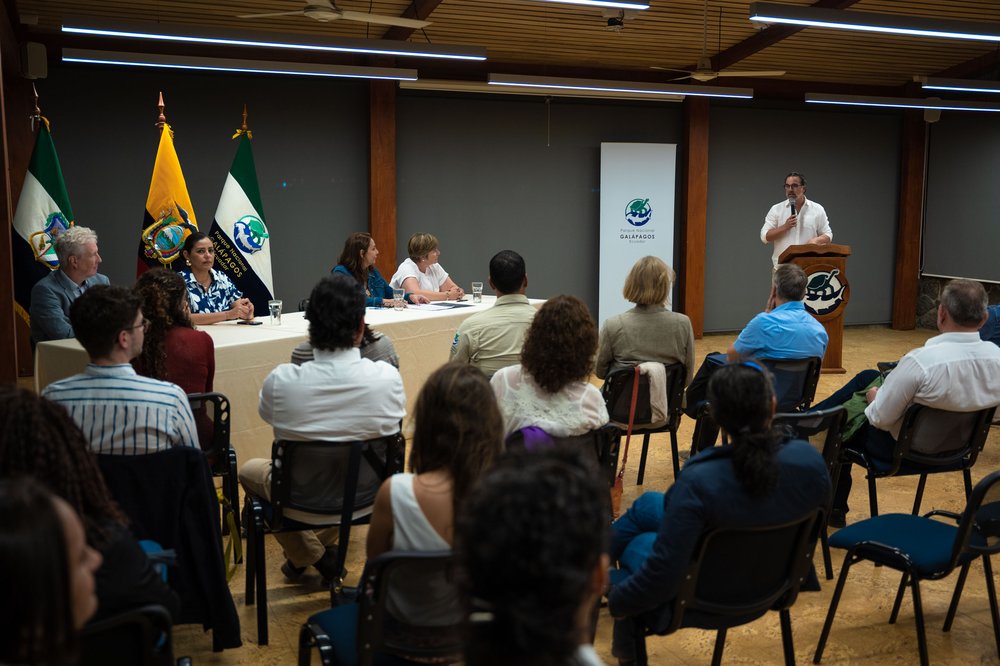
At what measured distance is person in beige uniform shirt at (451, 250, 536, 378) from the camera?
167 inches

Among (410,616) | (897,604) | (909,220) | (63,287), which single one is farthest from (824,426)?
(909,220)

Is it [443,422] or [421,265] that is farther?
[421,265]

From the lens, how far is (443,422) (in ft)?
6.81

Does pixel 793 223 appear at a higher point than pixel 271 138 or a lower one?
lower

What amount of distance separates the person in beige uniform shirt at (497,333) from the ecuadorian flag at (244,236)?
8.09 feet

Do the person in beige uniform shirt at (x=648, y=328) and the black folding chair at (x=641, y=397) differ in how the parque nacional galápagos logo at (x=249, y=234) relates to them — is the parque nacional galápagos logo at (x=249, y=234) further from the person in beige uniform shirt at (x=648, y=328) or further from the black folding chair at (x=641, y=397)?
the black folding chair at (x=641, y=397)

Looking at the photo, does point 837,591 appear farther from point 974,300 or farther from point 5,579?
point 5,579

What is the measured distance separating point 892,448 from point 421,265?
3.80m

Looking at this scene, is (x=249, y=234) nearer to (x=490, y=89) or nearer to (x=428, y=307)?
(x=428, y=307)

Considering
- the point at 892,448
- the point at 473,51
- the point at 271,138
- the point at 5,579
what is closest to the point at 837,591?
the point at 892,448

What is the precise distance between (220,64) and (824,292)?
17.5 feet

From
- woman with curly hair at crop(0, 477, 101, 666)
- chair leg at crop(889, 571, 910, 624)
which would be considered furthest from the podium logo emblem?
woman with curly hair at crop(0, 477, 101, 666)

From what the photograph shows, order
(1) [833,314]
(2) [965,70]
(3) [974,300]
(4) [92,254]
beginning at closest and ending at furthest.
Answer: (3) [974,300] → (4) [92,254] → (1) [833,314] → (2) [965,70]

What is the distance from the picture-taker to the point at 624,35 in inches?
349
